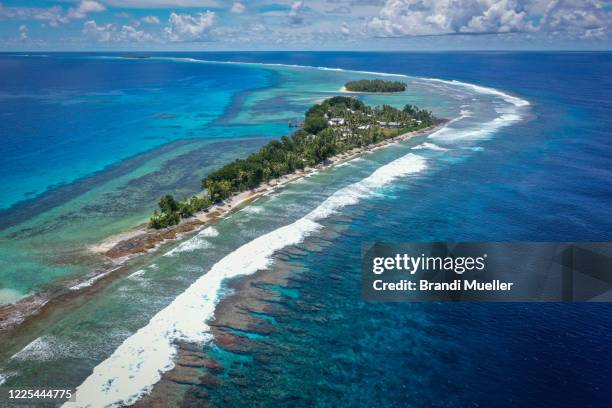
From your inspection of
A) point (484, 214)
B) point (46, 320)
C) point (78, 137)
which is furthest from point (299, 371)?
point (78, 137)

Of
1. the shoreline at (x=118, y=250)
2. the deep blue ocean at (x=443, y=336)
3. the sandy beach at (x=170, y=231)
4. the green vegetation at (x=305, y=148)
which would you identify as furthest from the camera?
the green vegetation at (x=305, y=148)

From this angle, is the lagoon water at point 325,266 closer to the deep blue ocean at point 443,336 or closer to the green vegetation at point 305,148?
the deep blue ocean at point 443,336

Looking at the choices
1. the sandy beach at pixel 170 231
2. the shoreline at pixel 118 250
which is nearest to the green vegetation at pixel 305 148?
the sandy beach at pixel 170 231

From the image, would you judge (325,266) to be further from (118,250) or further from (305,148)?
(305,148)

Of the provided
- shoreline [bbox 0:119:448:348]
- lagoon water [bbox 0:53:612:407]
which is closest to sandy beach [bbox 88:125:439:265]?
shoreline [bbox 0:119:448:348]

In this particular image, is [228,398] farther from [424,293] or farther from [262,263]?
[424,293]

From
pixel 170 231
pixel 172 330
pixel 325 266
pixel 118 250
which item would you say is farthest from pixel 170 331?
pixel 170 231

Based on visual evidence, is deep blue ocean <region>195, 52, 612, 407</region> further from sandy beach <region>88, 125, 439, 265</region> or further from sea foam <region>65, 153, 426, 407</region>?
sandy beach <region>88, 125, 439, 265</region>
